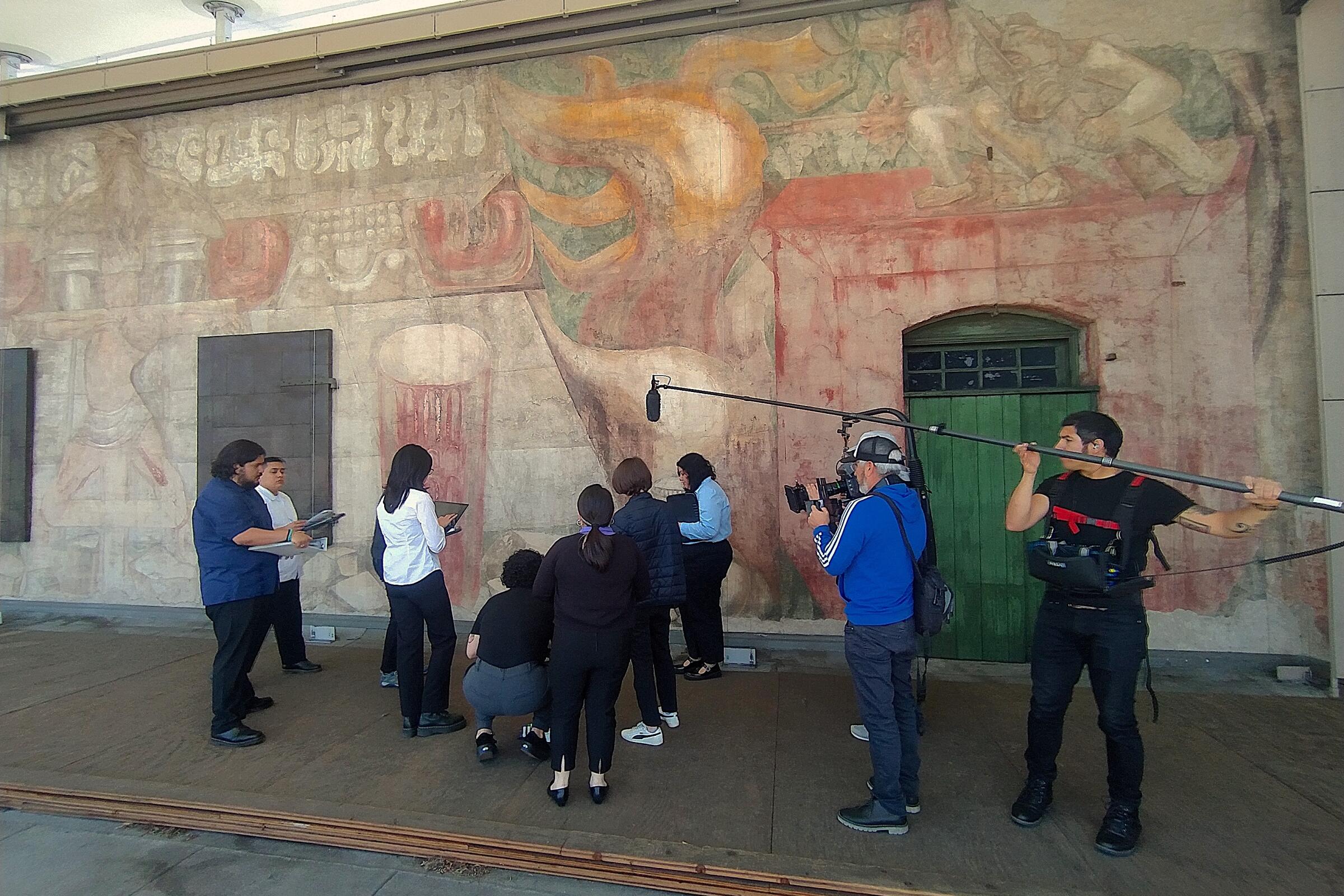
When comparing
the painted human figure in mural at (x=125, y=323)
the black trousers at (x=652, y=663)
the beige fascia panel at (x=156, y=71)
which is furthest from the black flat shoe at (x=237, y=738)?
the beige fascia panel at (x=156, y=71)

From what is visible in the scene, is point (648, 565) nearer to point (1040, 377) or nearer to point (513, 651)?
point (513, 651)

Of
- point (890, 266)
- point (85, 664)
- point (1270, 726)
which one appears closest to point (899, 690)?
point (1270, 726)

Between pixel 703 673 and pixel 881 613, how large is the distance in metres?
2.66

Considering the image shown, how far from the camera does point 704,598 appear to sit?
5723 millimetres

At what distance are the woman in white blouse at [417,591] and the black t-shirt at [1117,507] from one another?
3.66 meters

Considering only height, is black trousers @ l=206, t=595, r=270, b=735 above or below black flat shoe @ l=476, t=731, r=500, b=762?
above

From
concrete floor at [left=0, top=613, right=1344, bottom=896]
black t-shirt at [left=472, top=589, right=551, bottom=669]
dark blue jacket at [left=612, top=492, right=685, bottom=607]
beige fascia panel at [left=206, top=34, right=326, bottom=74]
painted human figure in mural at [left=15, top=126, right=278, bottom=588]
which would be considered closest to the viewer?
concrete floor at [left=0, top=613, right=1344, bottom=896]

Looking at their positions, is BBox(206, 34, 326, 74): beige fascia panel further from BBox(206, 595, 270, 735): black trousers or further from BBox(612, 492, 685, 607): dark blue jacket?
BBox(612, 492, 685, 607): dark blue jacket

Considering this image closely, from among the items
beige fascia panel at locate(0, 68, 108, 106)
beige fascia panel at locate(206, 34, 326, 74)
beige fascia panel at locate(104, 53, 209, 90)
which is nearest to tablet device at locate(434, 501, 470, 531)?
beige fascia panel at locate(206, 34, 326, 74)

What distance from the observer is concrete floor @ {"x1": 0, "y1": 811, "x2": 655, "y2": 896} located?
3119mm

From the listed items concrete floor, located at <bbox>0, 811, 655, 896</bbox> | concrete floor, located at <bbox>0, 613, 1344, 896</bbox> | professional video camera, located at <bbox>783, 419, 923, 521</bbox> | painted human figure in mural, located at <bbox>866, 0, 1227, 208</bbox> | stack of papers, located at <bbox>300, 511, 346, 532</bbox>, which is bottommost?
concrete floor, located at <bbox>0, 811, 655, 896</bbox>

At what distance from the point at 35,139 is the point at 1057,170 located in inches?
460

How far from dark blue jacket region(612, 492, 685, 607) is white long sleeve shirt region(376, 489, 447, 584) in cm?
121

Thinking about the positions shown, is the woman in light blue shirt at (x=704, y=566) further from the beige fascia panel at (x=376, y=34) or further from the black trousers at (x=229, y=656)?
the beige fascia panel at (x=376, y=34)
